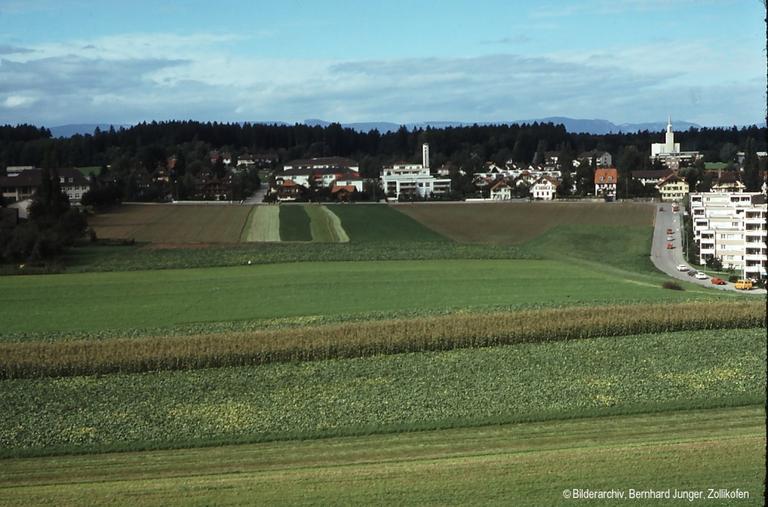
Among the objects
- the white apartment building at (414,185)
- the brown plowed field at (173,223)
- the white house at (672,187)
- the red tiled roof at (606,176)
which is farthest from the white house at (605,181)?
the brown plowed field at (173,223)

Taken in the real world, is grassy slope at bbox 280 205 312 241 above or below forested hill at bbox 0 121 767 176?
below

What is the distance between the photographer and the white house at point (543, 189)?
10338cm

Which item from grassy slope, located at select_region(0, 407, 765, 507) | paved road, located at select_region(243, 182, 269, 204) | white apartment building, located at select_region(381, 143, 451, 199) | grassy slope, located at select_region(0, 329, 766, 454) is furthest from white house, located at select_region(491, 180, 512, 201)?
grassy slope, located at select_region(0, 407, 765, 507)

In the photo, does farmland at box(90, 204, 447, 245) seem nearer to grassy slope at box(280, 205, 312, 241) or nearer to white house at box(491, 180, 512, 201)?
grassy slope at box(280, 205, 312, 241)

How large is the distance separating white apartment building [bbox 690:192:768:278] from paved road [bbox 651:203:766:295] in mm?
1525

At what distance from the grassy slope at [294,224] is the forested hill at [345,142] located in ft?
172

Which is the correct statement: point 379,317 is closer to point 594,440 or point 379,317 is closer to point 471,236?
point 594,440

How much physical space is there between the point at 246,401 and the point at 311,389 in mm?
1681

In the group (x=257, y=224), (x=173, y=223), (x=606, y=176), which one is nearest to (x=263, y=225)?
(x=257, y=224)

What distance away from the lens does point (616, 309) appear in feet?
97.3

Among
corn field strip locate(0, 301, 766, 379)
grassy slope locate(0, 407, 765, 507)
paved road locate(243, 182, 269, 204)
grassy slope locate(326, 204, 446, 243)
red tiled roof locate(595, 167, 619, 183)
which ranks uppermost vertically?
red tiled roof locate(595, 167, 619, 183)

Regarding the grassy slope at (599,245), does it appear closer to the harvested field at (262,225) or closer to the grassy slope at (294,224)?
the grassy slope at (294,224)

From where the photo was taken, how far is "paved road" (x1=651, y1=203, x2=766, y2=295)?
4291 centimetres

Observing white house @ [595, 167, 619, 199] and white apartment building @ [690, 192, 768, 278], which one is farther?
white house @ [595, 167, 619, 199]
